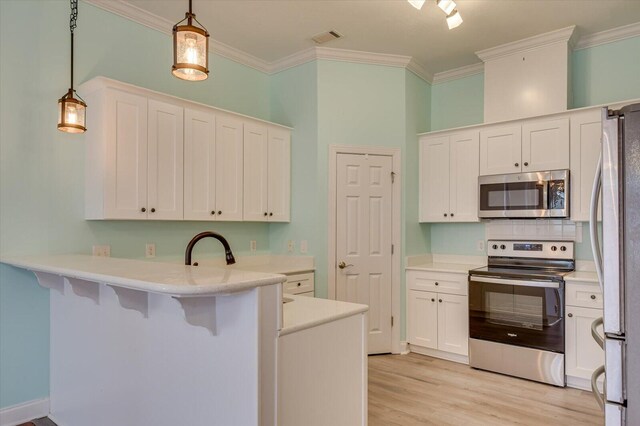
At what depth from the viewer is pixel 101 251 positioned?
3.09 meters

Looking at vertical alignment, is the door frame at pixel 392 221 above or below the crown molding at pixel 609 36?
below

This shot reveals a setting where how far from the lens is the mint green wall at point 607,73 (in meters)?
3.70

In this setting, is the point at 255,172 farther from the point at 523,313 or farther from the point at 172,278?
the point at 523,313

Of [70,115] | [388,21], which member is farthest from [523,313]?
[70,115]

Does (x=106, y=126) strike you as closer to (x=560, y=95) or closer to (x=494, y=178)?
(x=494, y=178)

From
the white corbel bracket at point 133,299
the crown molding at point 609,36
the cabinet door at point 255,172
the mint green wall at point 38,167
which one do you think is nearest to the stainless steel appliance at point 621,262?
the white corbel bracket at point 133,299

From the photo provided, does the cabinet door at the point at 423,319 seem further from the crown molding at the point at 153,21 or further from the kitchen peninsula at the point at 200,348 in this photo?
the crown molding at the point at 153,21

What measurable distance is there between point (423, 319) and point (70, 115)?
3560 mm

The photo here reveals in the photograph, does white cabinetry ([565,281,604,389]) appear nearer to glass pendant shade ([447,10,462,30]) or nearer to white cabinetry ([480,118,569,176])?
white cabinetry ([480,118,569,176])

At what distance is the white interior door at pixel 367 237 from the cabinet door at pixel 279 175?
547 mm

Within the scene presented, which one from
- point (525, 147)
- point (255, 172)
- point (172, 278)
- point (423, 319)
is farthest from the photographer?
point (423, 319)

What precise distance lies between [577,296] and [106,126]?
12.7 feet

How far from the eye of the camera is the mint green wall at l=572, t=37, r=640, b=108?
3.70 meters

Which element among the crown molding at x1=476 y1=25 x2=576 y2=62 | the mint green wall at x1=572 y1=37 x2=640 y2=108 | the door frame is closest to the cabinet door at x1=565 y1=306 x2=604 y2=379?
the door frame
